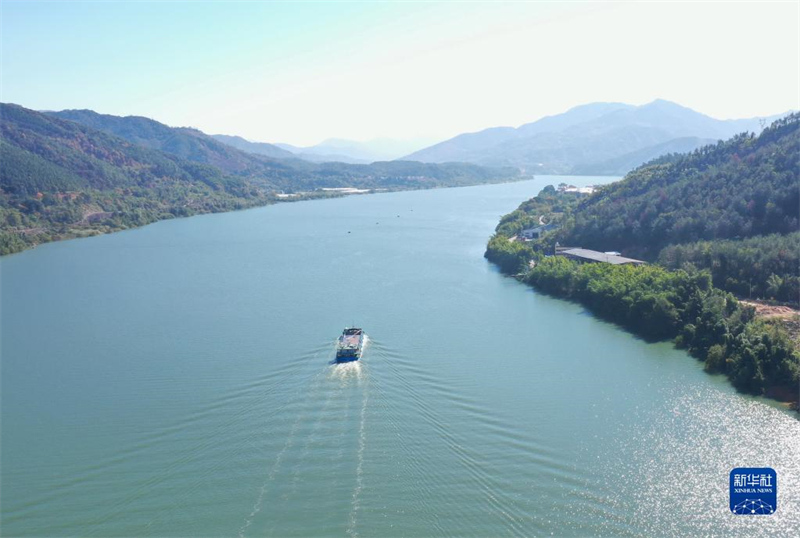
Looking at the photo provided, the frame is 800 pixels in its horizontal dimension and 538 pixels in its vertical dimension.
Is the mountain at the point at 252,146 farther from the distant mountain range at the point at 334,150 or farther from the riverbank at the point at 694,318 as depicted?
the riverbank at the point at 694,318

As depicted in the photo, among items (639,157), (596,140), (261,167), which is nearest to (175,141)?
(261,167)

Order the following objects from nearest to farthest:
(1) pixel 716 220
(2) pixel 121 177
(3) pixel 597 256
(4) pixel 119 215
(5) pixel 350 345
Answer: (5) pixel 350 345 < (1) pixel 716 220 < (3) pixel 597 256 < (4) pixel 119 215 < (2) pixel 121 177

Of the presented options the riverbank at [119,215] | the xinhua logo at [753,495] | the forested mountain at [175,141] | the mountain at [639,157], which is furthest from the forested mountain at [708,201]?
the mountain at [639,157]

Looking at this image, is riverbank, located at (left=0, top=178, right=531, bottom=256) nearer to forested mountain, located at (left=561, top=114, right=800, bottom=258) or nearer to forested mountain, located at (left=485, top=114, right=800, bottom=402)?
forested mountain, located at (left=485, top=114, right=800, bottom=402)

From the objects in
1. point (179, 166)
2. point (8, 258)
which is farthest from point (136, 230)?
point (179, 166)

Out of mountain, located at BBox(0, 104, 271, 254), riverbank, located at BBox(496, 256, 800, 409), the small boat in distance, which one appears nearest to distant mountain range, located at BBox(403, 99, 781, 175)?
mountain, located at BBox(0, 104, 271, 254)

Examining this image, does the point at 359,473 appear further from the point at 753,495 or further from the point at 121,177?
the point at 121,177
